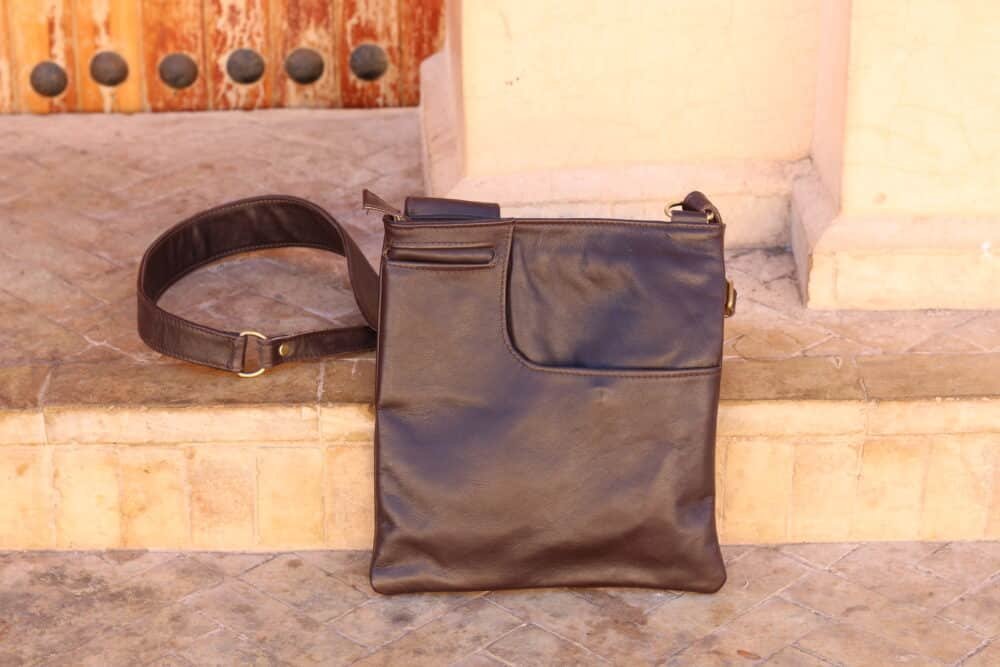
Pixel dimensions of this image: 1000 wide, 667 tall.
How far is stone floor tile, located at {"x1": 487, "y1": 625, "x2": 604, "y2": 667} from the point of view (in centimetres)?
218

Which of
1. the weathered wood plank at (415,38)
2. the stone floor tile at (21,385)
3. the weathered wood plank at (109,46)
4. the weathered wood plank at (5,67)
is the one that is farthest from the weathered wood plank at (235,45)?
the stone floor tile at (21,385)

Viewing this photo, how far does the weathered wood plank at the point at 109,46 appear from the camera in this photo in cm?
358

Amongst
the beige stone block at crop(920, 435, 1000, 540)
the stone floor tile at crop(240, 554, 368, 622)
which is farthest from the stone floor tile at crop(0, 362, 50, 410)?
the beige stone block at crop(920, 435, 1000, 540)

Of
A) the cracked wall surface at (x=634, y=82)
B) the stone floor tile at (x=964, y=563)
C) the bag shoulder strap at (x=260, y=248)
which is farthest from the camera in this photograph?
the cracked wall surface at (x=634, y=82)

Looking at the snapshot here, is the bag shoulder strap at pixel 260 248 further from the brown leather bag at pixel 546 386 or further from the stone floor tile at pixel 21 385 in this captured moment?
the stone floor tile at pixel 21 385

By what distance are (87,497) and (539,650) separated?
0.71m

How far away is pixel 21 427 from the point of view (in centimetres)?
237

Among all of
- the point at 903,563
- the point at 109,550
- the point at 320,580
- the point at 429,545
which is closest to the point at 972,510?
the point at 903,563

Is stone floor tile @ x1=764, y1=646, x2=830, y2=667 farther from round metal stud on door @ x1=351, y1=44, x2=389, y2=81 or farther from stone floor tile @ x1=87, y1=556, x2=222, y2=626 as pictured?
round metal stud on door @ x1=351, y1=44, x2=389, y2=81

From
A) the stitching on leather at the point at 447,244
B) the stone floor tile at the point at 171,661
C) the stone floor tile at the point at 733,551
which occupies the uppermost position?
the stitching on leather at the point at 447,244

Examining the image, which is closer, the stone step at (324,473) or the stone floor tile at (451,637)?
the stone floor tile at (451,637)

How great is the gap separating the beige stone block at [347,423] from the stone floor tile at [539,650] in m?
0.36

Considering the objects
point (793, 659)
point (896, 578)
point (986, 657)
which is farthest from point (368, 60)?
point (986, 657)

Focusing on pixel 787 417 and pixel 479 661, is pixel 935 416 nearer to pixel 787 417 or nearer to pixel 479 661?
pixel 787 417
